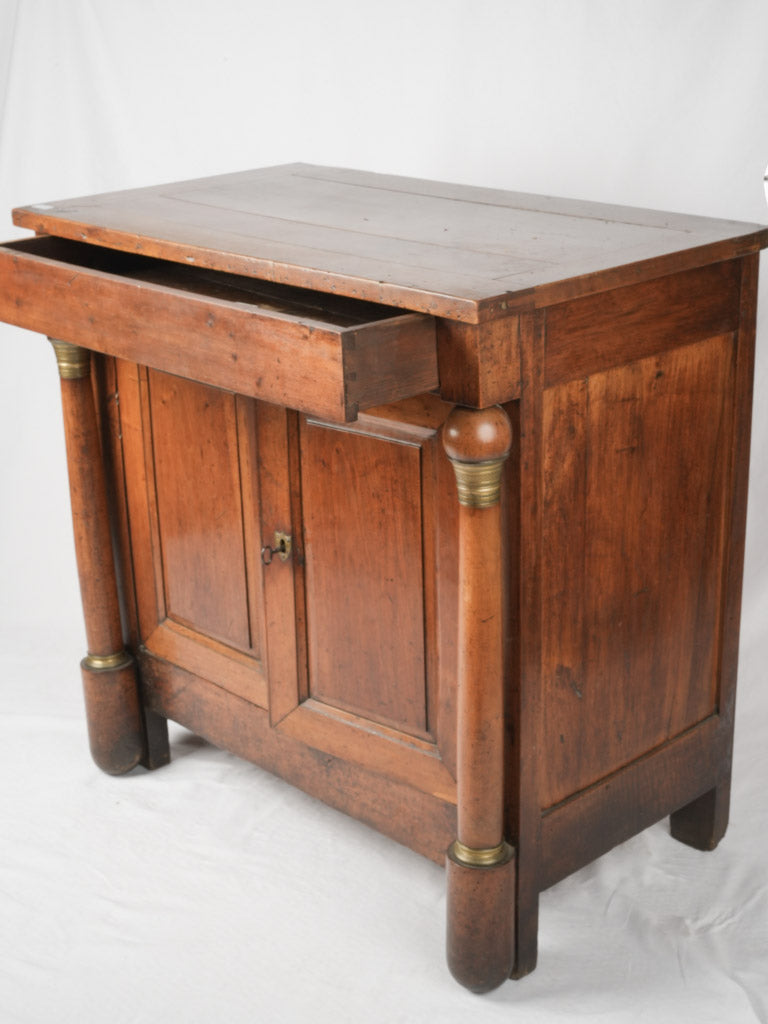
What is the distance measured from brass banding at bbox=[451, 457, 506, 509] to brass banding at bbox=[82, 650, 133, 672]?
1063mm

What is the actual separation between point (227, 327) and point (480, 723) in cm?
62

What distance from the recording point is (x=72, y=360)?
106 inches

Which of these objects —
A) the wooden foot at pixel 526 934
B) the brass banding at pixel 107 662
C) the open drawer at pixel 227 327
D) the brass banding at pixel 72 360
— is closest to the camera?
the open drawer at pixel 227 327

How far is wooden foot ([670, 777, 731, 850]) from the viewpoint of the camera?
2.60 m

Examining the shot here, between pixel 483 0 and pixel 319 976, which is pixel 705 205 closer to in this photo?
pixel 483 0

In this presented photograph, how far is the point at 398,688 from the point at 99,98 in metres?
1.79

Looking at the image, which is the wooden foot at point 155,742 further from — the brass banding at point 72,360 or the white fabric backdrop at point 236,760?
the brass banding at point 72,360

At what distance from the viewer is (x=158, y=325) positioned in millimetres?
2186

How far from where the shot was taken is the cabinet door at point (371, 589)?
2.21 meters

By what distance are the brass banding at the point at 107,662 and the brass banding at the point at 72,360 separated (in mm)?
522

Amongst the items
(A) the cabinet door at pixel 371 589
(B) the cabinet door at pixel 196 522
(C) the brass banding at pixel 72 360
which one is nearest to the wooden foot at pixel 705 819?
(A) the cabinet door at pixel 371 589

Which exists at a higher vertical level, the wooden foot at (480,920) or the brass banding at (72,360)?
the brass banding at (72,360)

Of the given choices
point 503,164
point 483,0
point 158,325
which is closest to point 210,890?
point 158,325

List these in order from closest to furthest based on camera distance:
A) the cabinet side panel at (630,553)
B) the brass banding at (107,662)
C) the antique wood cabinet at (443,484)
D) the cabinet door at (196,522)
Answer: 1. the antique wood cabinet at (443,484)
2. the cabinet side panel at (630,553)
3. the cabinet door at (196,522)
4. the brass banding at (107,662)
